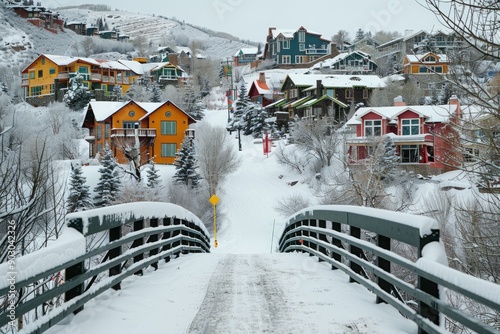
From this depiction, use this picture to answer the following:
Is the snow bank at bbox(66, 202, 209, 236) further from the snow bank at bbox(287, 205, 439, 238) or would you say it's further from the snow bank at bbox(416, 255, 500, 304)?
the snow bank at bbox(416, 255, 500, 304)

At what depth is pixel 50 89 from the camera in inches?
3698

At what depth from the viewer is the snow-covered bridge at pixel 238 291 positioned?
382cm

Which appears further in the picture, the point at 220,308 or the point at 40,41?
the point at 40,41

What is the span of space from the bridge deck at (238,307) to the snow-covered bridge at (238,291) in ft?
0.04

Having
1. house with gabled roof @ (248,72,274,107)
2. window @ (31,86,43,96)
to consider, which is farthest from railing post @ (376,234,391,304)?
window @ (31,86,43,96)

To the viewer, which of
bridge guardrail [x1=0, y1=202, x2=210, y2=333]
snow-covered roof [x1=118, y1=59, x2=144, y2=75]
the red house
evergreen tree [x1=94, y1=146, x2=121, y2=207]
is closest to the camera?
bridge guardrail [x1=0, y1=202, x2=210, y2=333]

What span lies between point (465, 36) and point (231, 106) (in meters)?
85.0

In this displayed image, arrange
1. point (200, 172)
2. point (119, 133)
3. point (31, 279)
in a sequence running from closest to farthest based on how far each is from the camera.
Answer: point (31, 279) → point (200, 172) → point (119, 133)

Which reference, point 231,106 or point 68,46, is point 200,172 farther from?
point 68,46

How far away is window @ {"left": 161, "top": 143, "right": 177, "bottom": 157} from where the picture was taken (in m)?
59.6

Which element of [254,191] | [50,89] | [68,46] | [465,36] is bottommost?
[254,191]

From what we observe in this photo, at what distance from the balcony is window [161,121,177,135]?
181 cm

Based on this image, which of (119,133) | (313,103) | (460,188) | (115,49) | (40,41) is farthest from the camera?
(115,49)

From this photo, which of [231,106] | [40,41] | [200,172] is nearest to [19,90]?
[231,106]
